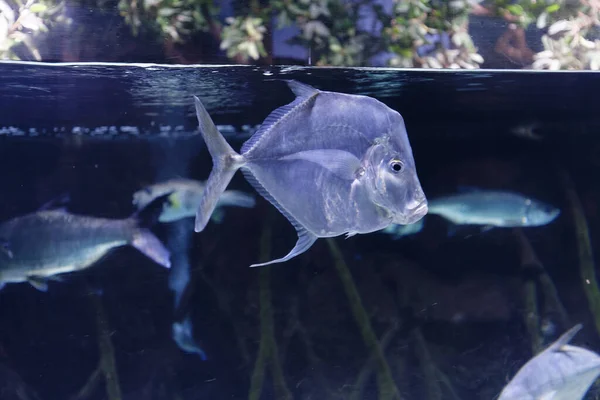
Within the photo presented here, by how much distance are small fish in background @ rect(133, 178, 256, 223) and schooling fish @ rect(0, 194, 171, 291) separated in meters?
0.23

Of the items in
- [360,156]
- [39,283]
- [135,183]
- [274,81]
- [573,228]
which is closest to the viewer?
[360,156]

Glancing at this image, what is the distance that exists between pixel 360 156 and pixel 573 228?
463 cm

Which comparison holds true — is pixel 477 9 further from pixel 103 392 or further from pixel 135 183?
pixel 103 392

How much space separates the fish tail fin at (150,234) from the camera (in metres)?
4.73

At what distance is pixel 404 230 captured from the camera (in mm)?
5078

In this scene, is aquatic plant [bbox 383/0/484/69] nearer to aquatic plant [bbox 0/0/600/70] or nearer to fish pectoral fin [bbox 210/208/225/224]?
aquatic plant [bbox 0/0/600/70]

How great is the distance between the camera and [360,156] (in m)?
Result: 2.04

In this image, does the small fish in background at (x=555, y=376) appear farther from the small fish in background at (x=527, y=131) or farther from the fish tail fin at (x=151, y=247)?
the fish tail fin at (x=151, y=247)

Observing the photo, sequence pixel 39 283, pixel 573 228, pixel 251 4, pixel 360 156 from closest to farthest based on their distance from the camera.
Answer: pixel 360 156 < pixel 251 4 < pixel 39 283 < pixel 573 228

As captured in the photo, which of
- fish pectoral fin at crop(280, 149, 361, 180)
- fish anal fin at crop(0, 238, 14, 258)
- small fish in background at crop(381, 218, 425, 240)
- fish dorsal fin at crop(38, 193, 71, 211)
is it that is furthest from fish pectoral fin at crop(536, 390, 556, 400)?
fish anal fin at crop(0, 238, 14, 258)

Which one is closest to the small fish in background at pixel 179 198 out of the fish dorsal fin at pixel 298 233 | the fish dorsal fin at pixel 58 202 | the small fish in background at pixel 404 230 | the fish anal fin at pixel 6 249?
the fish dorsal fin at pixel 58 202

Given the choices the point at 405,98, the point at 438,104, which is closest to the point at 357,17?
the point at 405,98

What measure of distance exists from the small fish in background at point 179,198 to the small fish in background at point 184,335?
108 centimetres

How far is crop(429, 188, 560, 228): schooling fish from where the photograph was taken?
480 centimetres
